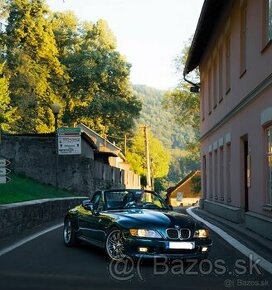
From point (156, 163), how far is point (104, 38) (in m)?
52.3

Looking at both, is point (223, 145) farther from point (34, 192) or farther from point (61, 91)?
point (61, 91)

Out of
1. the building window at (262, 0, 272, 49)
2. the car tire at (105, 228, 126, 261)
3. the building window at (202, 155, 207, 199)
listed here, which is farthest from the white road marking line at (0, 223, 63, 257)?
the building window at (202, 155, 207, 199)

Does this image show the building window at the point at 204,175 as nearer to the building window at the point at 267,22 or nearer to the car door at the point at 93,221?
the building window at the point at 267,22

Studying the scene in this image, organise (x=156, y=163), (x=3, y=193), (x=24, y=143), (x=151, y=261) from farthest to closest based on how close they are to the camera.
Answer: (x=156, y=163) → (x=24, y=143) → (x=3, y=193) → (x=151, y=261)

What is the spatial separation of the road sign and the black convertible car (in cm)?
1589

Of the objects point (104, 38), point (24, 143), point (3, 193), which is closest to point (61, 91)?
point (104, 38)

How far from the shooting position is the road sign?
86.2 feet

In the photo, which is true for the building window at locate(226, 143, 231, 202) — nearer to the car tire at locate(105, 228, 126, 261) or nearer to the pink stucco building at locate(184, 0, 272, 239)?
the pink stucco building at locate(184, 0, 272, 239)

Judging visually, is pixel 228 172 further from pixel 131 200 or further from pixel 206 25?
pixel 131 200

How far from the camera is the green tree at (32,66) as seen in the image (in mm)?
48031

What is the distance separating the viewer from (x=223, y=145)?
69.6 ft

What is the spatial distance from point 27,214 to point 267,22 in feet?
25.8

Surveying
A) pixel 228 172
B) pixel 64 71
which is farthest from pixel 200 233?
pixel 64 71

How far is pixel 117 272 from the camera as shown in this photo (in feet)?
26.8
